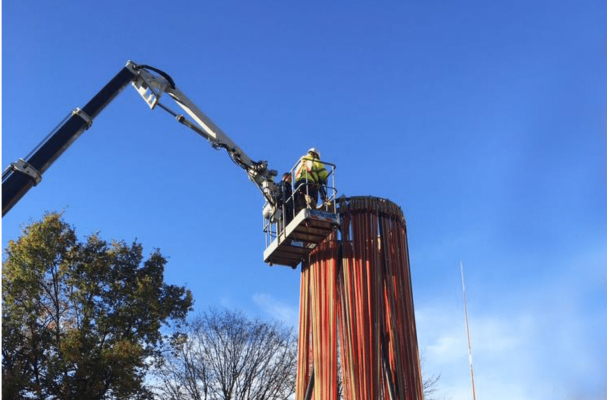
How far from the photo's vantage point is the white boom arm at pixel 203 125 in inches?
781

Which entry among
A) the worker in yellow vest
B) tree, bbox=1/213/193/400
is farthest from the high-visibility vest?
tree, bbox=1/213/193/400

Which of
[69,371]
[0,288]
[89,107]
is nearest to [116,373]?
[69,371]

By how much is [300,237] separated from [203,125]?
516cm

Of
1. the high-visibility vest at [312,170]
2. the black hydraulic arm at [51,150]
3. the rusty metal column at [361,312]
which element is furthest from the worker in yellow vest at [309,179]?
the black hydraulic arm at [51,150]

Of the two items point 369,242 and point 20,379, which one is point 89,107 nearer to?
point 369,242

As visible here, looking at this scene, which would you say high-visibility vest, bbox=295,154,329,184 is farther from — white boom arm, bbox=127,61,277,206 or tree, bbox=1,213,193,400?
tree, bbox=1,213,193,400

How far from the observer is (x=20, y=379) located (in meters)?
22.9

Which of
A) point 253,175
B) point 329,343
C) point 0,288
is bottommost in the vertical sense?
point 329,343

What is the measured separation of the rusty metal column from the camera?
17250mm

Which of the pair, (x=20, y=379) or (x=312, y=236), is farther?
(x=20, y=379)

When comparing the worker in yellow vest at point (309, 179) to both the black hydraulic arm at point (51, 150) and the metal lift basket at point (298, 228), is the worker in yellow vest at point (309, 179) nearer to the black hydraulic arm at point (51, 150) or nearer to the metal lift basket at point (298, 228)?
the metal lift basket at point (298, 228)

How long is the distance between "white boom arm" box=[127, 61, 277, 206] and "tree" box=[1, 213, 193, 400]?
829 centimetres

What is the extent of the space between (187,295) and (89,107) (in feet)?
41.7

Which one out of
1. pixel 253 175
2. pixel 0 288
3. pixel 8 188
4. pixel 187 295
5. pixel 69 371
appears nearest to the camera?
pixel 8 188
